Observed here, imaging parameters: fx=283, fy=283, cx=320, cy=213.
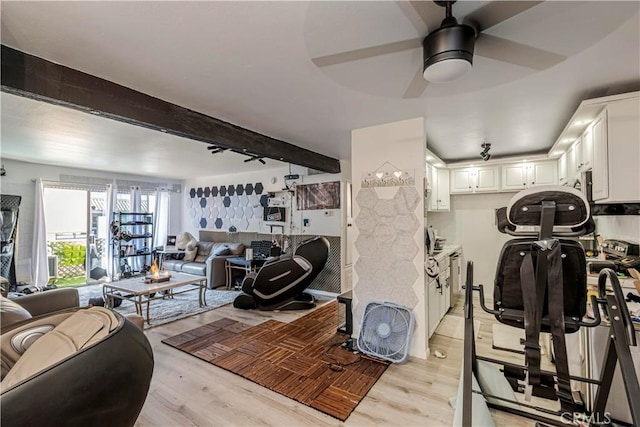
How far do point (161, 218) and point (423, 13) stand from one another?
7837mm

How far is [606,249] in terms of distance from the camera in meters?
2.75

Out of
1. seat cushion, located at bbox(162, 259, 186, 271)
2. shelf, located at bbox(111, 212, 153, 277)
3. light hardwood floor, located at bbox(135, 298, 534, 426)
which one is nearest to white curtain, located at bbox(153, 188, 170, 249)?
shelf, located at bbox(111, 212, 153, 277)

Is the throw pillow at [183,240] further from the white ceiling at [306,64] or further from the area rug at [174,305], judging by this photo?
the white ceiling at [306,64]

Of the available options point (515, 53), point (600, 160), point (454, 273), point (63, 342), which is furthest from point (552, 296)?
point (454, 273)

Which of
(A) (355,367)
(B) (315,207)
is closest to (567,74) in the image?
(A) (355,367)

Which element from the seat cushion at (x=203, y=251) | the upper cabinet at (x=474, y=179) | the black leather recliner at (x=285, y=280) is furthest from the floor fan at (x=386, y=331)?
the seat cushion at (x=203, y=251)

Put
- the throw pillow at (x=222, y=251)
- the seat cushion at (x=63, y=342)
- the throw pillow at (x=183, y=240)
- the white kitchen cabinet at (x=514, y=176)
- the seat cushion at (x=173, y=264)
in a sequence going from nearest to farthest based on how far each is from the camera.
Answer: the seat cushion at (x=63, y=342), the white kitchen cabinet at (x=514, y=176), the throw pillow at (x=222, y=251), the seat cushion at (x=173, y=264), the throw pillow at (x=183, y=240)

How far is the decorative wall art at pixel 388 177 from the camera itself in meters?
2.96

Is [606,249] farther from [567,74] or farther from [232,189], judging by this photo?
[232,189]

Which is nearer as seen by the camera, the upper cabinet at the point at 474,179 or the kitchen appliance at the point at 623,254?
the kitchen appliance at the point at 623,254

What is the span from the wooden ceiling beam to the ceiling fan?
1561 mm

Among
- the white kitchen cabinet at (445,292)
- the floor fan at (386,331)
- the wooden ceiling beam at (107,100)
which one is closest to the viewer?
the wooden ceiling beam at (107,100)

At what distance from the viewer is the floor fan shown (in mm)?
2812

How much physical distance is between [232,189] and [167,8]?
18.8ft
